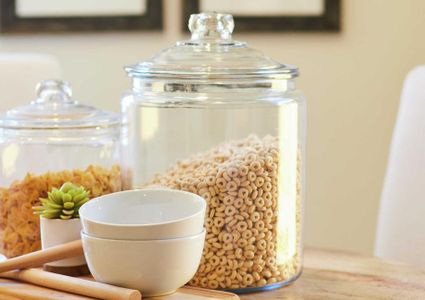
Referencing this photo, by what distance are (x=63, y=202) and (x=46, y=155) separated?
125 millimetres

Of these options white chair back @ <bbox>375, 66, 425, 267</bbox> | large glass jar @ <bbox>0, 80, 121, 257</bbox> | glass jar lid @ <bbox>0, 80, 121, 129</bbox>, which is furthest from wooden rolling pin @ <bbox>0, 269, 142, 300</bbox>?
white chair back @ <bbox>375, 66, 425, 267</bbox>

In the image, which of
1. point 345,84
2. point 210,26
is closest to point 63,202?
point 210,26

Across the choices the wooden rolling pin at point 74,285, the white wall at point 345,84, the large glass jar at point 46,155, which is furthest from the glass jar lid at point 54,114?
the white wall at point 345,84

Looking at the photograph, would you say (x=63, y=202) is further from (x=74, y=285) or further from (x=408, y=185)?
(x=408, y=185)

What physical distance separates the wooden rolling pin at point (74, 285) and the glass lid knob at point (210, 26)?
1.27ft

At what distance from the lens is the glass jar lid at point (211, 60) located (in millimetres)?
1037

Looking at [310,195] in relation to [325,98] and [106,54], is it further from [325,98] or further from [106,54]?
[106,54]

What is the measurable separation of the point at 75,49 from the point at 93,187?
1.21 meters

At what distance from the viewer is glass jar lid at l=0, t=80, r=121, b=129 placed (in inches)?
43.4

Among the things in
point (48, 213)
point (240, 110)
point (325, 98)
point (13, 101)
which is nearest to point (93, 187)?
point (48, 213)

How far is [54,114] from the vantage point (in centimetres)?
112

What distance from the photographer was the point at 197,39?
3.64 feet

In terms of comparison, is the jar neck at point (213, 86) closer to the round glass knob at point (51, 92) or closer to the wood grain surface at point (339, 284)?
the round glass knob at point (51, 92)

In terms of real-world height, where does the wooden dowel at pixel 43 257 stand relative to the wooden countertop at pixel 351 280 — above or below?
above
